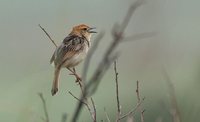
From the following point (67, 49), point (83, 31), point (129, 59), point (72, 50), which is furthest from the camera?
point (129, 59)

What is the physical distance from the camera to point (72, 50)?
4.51 m

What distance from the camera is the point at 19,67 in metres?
9.17

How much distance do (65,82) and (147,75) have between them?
3.01ft

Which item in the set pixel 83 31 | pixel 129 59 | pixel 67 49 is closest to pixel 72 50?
pixel 67 49

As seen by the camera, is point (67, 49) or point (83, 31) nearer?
point (67, 49)

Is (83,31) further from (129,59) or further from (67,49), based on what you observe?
(129,59)

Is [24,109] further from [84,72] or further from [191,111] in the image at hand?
[84,72]

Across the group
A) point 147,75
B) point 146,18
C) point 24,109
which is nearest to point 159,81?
point 147,75

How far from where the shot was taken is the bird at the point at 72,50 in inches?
165

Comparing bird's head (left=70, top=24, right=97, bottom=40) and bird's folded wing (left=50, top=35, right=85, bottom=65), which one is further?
bird's head (left=70, top=24, right=97, bottom=40)

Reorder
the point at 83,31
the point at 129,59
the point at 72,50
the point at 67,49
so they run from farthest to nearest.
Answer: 1. the point at 129,59
2. the point at 83,31
3. the point at 72,50
4. the point at 67,49

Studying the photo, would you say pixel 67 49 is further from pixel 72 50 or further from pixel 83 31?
pixel 83 31

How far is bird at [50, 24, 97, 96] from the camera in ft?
13.7

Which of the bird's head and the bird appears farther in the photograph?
the bird's head
